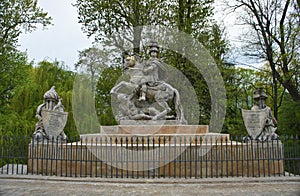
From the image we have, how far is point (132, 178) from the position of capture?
785 cm

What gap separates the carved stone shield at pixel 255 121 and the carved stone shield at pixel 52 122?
6.45 meters

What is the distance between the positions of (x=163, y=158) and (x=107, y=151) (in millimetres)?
1648

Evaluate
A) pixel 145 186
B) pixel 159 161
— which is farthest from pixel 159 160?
pixel 145 186

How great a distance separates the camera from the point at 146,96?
11703mm

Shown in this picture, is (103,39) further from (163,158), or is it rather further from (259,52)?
(163,158)

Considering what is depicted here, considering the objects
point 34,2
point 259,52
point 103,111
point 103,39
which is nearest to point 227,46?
point 259,52

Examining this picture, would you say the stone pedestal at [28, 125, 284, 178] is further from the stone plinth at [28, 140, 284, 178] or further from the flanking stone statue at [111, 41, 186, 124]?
the flanking stone statue at [111, 41, 186, 124]

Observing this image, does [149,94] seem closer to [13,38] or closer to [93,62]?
[93,62]

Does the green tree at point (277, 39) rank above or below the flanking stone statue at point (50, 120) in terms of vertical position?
above

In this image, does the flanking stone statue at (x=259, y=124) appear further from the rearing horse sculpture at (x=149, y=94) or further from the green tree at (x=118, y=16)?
the green tree at (x=118, y=16)

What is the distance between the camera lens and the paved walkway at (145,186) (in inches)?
260

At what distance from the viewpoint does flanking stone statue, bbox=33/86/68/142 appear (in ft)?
31.7

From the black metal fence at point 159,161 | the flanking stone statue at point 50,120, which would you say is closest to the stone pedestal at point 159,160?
the black metal fence at point 159,161

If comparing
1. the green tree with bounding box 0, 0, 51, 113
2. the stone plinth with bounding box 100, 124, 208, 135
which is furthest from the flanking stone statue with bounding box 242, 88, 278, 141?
the green tree with bounding box 0, 0, 51, 113
